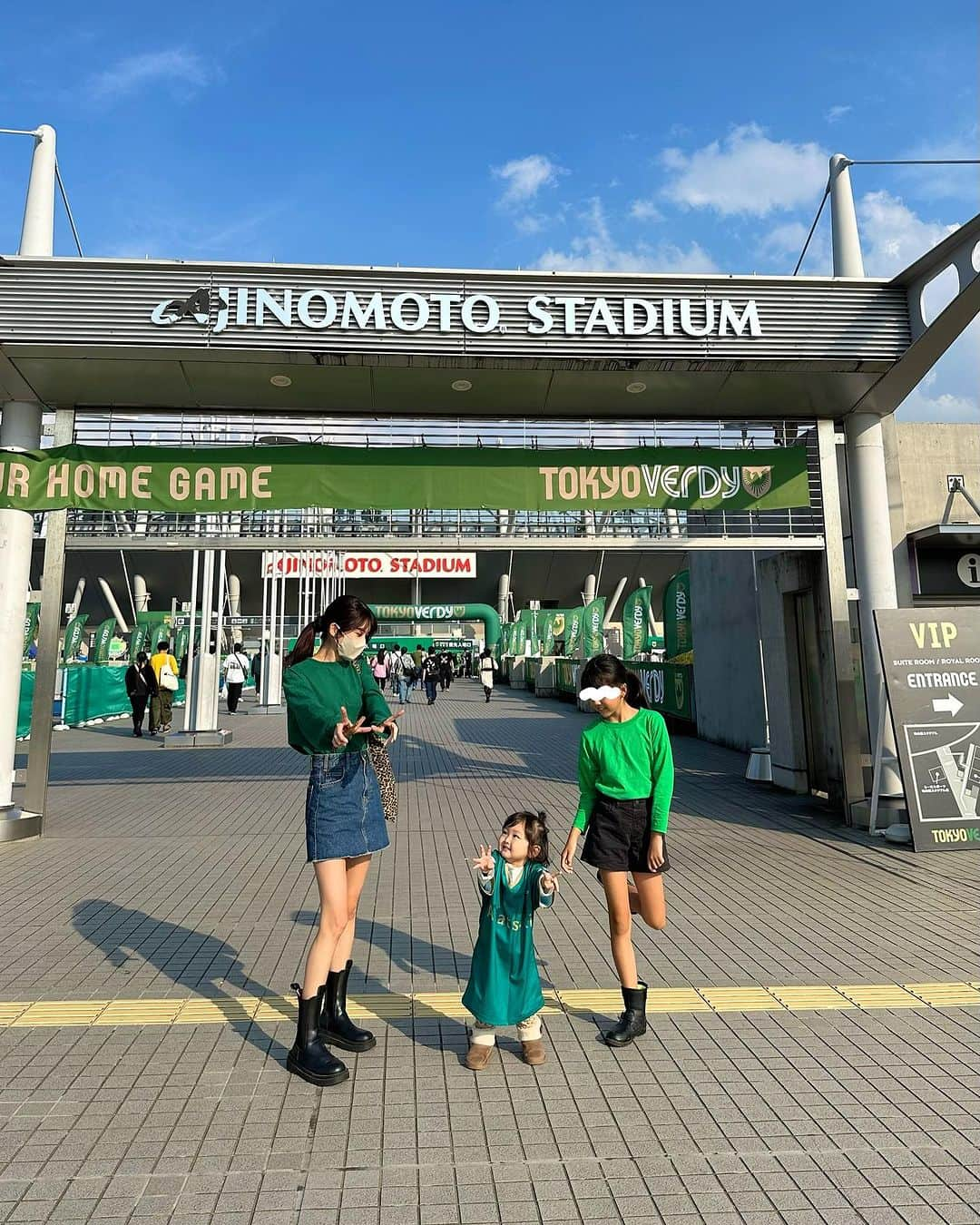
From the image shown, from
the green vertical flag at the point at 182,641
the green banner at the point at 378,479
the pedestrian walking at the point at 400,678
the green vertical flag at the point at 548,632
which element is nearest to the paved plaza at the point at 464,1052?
the green banner at the point at 378,479

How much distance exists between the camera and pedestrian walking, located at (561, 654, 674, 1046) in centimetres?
342

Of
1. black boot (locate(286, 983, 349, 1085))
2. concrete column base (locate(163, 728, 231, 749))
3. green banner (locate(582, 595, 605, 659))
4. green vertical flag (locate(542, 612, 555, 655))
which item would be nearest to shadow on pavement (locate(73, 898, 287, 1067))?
black boot (locate(286, 983, 349, 1085))

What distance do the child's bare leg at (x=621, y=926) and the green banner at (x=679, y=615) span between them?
468 inches

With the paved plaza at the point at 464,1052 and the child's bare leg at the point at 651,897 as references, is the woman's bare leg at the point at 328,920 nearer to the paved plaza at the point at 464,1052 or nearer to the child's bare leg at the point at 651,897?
the paved plaza at the point at 464,1052

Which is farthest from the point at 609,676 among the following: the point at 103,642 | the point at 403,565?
the point at 403,565

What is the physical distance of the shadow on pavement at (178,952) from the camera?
3648 millimetres

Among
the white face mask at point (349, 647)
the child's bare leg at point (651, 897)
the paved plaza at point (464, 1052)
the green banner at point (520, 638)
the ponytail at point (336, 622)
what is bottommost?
the paved plaza at point (464, 1052)

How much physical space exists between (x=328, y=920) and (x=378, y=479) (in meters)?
5.01

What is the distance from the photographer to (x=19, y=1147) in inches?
103

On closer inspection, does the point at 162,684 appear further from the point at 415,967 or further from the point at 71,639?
the point at 71,639

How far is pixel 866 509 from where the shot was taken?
7754 millimetres

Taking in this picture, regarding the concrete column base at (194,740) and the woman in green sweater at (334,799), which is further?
the concrete column base at (194,740)

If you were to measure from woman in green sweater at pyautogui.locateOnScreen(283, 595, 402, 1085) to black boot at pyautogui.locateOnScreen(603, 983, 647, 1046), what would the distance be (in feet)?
3.36

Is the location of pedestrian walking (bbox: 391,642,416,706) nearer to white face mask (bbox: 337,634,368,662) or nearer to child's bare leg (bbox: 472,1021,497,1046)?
white face mask (bbox: 337,634,368,662)
